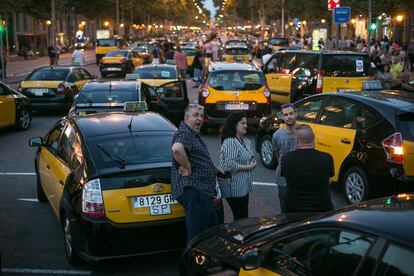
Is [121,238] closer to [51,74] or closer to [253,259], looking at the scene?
[253,259]

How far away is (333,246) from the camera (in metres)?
3.64

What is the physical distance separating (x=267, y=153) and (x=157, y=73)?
903 centimetres

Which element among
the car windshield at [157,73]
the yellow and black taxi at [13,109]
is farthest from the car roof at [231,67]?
the yellow and black taxi at [13,109]

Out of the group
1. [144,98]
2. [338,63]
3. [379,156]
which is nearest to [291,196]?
[379,156]

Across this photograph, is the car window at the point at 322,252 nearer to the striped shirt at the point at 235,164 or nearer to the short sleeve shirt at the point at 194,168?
the short sleeve shirt at the point at 194,168

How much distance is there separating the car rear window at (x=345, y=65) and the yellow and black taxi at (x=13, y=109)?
305 inches

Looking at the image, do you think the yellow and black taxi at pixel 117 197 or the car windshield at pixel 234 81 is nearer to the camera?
the yellow and black taxi at pixel 117 197

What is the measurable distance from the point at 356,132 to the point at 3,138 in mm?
9213

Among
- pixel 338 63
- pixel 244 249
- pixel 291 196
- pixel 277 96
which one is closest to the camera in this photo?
pixel 244 249

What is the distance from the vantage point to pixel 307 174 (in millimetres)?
5562

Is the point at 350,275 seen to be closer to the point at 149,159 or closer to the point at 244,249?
the point at 244,249

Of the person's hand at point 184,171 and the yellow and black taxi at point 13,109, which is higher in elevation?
the person's hand at point 184,171

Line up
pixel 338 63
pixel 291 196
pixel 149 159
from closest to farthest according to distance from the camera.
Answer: pixel 291 196 → pixel 149 159 → pixel 338 63

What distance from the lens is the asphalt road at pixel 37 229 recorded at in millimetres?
6344
